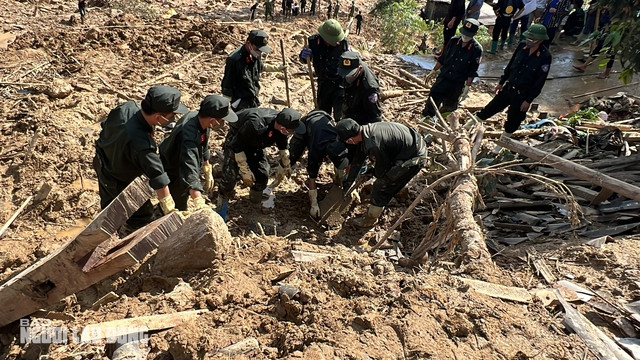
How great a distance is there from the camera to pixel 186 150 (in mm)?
4070

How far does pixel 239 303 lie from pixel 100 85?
21.6 ft

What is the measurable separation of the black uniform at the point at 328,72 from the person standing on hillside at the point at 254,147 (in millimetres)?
1738

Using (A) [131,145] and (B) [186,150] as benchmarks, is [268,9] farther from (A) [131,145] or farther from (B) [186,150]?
(A) [131,145]

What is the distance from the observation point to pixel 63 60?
870 cm

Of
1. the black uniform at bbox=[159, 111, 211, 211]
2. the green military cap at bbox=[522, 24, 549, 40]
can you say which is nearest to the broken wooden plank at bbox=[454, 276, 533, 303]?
the black uniform at bbox=[159, 111, 211, 211]

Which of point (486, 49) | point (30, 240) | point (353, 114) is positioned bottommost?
point (30, 240)

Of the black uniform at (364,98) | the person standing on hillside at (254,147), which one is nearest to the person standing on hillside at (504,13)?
the black uniform at (364,98)

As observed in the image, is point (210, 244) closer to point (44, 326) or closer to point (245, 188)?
point (44, 326)

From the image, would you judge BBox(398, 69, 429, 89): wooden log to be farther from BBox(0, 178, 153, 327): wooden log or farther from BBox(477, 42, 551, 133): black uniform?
BBox(0, 178, 153, 327): wooden log

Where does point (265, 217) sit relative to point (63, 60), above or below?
below

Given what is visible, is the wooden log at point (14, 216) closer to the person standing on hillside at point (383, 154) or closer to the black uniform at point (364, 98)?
the person standing on hillside at point (383, 154)

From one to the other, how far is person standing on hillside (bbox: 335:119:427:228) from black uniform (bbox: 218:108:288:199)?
2.75 feet

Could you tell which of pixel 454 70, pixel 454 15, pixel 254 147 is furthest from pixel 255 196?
pixel 454 15

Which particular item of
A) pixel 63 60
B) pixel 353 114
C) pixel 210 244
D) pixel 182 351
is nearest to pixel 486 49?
pixel 353 114
